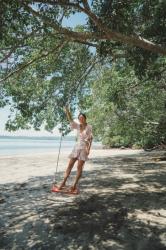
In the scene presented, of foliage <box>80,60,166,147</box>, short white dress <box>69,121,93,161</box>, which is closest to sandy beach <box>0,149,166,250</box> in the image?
short white dress <box>69,121,93,161</box>

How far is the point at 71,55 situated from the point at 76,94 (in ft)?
9.43

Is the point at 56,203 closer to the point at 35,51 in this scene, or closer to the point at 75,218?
the point at 75,218

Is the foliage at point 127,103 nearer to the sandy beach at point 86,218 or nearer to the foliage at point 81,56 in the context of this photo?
the foliage at point 81,56

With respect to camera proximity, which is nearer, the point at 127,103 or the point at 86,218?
the point at 86,218

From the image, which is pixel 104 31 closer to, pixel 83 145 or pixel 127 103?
pixel 83 145

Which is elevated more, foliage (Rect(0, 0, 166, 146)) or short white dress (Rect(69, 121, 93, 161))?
foliage (Rect(0, 0, 166, 146))

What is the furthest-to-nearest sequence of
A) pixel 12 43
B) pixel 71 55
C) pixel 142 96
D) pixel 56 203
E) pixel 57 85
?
pixel 142 96 < pixel 57 85 < pixel 71 55 < pixel 12 43 < pixel 56 203

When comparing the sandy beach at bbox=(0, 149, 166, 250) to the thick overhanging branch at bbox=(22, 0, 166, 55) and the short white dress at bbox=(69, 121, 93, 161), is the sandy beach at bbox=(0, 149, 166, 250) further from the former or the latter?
the thick overhanging branch at bbox=(22, 0, 166, 55)

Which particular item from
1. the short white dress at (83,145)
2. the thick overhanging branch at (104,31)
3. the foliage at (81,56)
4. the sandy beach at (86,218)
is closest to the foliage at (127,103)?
the foliage at (81,56)

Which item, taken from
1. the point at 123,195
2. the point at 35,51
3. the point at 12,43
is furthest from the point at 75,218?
the point at 35,51

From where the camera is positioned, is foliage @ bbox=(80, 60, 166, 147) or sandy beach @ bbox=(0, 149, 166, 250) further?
foliage @ bbox=(80, 60, 166, 147)

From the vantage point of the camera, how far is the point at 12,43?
1041 centimetres

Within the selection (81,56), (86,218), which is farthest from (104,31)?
(81,56)

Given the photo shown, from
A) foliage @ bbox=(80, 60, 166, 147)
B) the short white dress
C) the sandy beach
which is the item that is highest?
foliage @ bbox=(80, 60, 166, 147)
